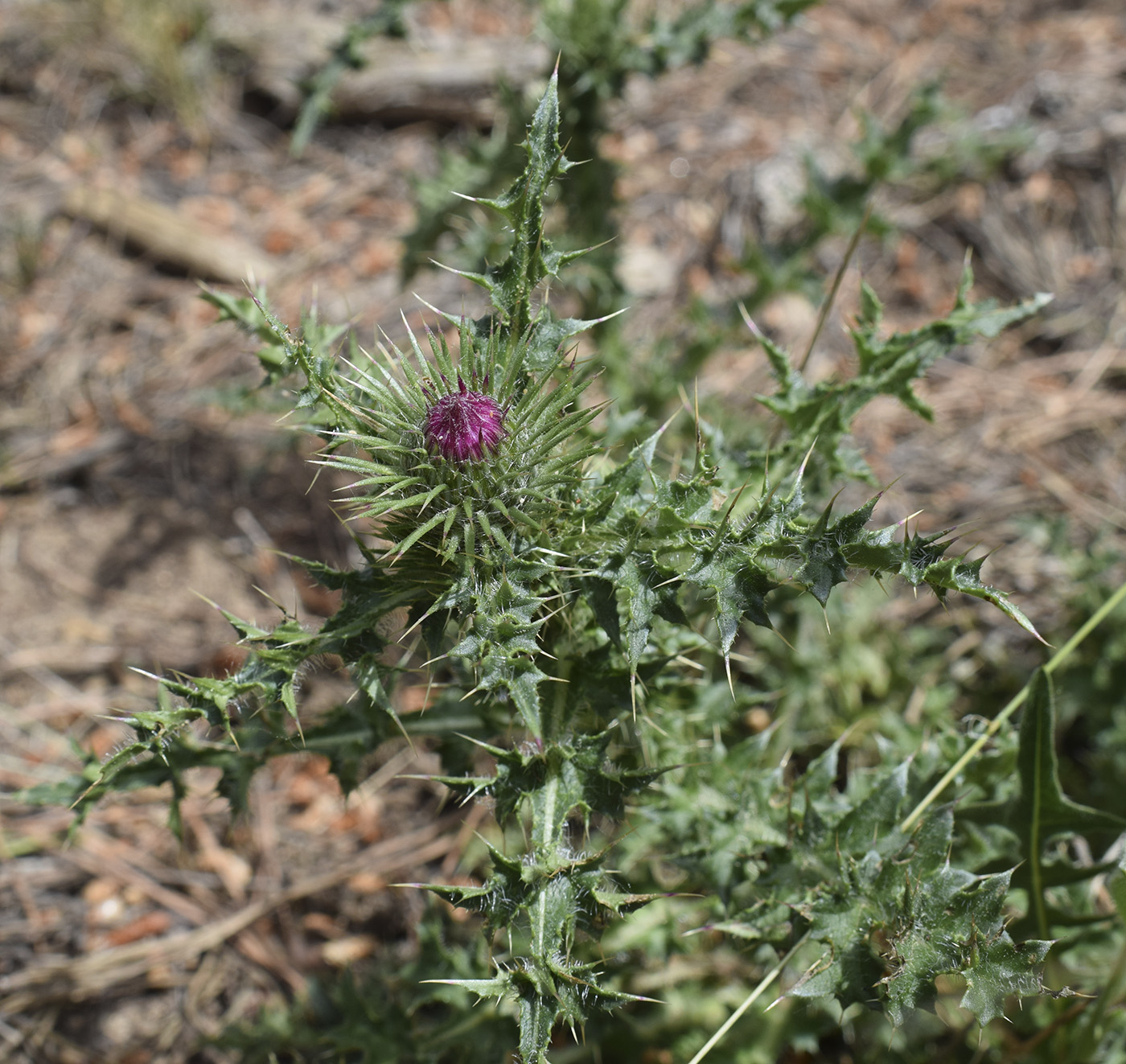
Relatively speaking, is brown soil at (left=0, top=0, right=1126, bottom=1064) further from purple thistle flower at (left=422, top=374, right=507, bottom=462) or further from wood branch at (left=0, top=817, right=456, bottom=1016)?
purple thistle flower at (left=422, top=374, right=507, bottom=462)

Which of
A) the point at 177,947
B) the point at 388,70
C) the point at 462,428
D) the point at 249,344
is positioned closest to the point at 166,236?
the point at 249,344

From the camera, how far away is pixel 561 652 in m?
2.26

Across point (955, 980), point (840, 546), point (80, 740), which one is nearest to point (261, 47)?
point (80, 740)

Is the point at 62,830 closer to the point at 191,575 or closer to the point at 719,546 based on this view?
the point at 191,575

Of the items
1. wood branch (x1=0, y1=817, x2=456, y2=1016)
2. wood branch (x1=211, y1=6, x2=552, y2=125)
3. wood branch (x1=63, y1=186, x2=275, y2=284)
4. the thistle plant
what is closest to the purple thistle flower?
the thistle plant

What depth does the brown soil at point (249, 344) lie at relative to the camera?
361 cm

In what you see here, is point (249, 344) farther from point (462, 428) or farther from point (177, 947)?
point (462, 428)

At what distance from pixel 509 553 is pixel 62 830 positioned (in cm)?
279

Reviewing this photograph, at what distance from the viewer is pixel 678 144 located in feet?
19.3

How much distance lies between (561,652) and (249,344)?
10.8ft

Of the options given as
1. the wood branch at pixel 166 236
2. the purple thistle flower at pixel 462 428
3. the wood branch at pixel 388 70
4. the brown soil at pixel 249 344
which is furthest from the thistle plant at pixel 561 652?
the wood branch at pixel 388 70

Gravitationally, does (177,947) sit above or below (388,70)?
below

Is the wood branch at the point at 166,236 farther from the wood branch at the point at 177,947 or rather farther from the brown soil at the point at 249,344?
the wood branch at the point at 177,947

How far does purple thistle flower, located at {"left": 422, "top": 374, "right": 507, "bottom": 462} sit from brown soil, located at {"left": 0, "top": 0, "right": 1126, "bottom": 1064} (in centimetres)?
160
